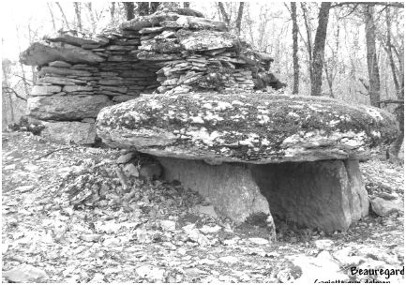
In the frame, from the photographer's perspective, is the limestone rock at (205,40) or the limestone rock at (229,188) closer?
the limestone rock at (229,188)

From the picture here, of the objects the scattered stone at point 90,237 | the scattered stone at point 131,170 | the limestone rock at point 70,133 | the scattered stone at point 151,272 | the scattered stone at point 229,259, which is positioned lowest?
the scattered stone at point 229,259

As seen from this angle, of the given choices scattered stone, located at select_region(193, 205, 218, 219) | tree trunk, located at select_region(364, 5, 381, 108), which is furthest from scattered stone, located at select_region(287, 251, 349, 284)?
tree trunk, located at select_region(364, 5, 381, 108)

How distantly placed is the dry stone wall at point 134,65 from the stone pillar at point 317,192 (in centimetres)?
153

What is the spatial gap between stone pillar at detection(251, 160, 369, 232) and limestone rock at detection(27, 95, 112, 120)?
373cm

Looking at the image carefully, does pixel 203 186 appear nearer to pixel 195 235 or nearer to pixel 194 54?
pixel 195 235

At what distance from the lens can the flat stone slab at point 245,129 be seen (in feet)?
12.6

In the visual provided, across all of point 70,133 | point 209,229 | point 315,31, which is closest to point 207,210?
point 209,229

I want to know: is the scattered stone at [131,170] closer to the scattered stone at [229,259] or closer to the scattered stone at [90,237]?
the scattered stone at [90,237]

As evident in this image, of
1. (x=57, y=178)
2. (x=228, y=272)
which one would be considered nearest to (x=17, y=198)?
(x=57, y=178)

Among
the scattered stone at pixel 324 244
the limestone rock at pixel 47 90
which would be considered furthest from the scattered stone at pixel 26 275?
the limestone rock at pixel 47 90

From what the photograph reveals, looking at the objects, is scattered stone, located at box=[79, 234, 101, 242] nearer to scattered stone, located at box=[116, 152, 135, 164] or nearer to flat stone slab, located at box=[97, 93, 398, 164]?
flat stone slab, located at box=[97, 93, 398, 164]

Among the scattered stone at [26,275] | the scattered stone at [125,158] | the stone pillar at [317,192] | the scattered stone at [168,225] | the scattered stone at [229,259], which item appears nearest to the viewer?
the scattered stone at [26,275]

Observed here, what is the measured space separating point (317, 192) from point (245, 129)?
1606mm

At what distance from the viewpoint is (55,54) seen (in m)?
6.69
